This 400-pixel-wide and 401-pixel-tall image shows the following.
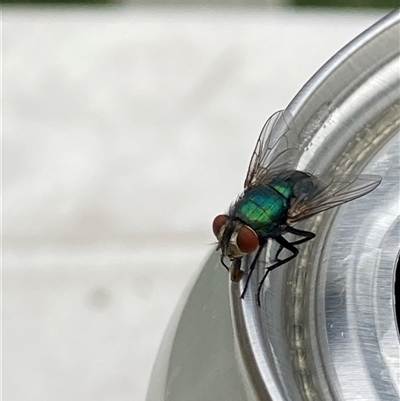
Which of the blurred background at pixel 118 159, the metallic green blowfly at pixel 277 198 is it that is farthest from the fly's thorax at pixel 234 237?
the blurred background at pixel 118 159

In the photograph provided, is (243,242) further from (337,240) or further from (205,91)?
(205,91)

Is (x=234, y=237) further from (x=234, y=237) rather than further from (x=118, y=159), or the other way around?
(x=118, y=159)

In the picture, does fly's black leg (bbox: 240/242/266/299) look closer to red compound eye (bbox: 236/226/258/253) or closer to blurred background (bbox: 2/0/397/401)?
red compound eye (bbox: 236/226/258/253)

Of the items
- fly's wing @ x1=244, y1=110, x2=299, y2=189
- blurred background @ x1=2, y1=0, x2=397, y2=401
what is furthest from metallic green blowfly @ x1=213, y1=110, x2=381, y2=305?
blurred background @ x1=2, y1=0, x2=397, y2=401

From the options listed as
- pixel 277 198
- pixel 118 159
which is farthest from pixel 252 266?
pixel 118 159

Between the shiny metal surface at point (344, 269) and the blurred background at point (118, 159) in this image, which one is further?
the blurred background at point (118, 159)

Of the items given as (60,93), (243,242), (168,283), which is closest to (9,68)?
(60,93)

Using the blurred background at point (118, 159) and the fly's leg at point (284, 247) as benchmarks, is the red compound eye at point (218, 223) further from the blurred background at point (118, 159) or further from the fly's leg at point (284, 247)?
the blurred background at point (118, 159)
